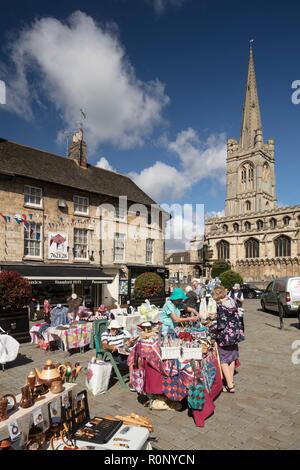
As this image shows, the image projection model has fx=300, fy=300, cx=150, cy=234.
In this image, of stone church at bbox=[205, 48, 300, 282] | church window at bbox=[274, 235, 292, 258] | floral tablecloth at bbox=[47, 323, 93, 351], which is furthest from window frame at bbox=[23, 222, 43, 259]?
church window at bbox=[274, 235, 292, 258]

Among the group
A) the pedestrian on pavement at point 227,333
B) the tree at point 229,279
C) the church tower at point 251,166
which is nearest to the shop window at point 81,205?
the pedestrian on pavement at point 227,333

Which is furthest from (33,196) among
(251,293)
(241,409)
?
(251,293)

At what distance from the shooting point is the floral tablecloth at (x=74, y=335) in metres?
8.19

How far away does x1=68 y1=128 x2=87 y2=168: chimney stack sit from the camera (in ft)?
72.2

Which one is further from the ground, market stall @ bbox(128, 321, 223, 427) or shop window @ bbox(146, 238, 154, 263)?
shop window @ bbox(146, 238, 154, 263)

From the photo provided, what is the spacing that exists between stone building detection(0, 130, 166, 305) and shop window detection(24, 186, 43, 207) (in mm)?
55

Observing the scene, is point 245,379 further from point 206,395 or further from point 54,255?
point 54,255

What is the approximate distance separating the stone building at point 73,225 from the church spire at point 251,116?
240 ft

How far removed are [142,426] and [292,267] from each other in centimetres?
5676

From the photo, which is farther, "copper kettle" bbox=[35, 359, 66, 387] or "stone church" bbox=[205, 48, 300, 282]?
"stone church" bbox=[205, 48, 300, 282]

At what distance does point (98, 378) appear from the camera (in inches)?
215

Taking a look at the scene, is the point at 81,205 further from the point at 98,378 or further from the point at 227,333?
the point at 227,333

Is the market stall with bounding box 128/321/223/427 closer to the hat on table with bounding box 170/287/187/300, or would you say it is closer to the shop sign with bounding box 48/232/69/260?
the hat on table with bounding box 170/287/187/300
